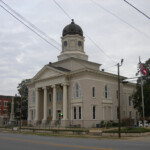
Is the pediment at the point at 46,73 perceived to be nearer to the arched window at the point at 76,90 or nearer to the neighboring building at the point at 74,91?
the neighboring building at the point at 74,91

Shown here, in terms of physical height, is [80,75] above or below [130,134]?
above

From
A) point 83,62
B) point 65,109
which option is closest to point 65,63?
point 83,62

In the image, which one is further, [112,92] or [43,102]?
[43,102]

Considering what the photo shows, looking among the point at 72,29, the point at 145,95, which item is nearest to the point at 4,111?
the point at 72,29

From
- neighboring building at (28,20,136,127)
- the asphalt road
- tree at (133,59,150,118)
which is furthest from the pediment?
the asphalt road

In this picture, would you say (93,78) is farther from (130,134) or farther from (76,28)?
(130,134)

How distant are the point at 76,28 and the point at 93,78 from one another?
15.1m

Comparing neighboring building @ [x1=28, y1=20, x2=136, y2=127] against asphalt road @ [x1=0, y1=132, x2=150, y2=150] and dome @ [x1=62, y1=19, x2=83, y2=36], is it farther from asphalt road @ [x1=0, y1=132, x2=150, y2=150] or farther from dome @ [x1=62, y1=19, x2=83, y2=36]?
asphalt road @ [x1=0, y1=132, x2=150, y2=150]

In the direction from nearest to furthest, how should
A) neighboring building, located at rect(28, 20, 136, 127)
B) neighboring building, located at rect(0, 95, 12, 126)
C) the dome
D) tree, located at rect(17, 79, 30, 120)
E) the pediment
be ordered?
neighboring building, located at rect(28, 20, 136, 127)
the pediment
the dome
tree, located at rect(17, 79, 30, 120)
neighboring building, located at rect(0, 95, 12, 126)

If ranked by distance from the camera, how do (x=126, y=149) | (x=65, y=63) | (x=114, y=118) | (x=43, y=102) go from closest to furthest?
(x=126, y=149) → (x=114, y=118) → (x=65, y=63) → (x=43, y=102)

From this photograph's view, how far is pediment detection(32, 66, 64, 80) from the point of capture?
5128 cm

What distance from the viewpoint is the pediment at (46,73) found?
51.3m

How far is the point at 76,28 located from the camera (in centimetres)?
5684

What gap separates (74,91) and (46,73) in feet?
31.1
